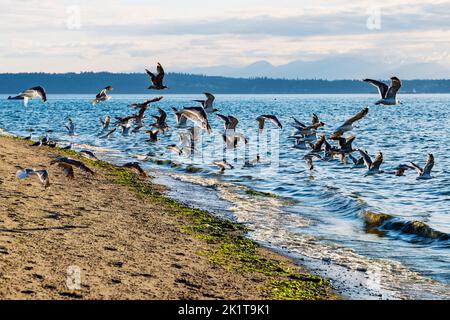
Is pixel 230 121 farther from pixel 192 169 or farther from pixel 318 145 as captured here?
pixel 192 169

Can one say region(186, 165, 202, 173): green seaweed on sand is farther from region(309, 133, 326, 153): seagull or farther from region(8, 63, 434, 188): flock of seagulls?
region(309, 133, 326, 153): seagull

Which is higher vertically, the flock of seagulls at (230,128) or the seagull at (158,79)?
the seagull at (158,79)

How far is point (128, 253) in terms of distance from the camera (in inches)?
506

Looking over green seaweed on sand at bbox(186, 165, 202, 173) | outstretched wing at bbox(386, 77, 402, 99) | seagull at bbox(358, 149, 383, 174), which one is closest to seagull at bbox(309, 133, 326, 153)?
seagull at bbox(358, 149, 383, 174)

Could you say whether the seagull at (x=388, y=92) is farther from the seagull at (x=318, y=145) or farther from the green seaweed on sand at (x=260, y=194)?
the seagull at (x=318, y=145)

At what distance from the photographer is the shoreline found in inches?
421

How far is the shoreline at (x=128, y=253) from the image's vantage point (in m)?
10.7

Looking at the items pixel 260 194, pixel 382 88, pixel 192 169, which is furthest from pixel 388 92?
pixel 192 169

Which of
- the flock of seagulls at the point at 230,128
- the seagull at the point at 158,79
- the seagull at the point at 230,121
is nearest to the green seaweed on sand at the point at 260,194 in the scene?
the flock of seagulls at the point at 230,128

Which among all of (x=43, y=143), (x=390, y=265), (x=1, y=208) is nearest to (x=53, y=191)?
(x=1, y=208)

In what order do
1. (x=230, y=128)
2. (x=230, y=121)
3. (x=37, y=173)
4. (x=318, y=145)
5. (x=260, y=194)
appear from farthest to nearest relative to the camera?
1. (x=318, y=145)
2. (x=260, y=194)
3. (x=230, y=128)
4. (x=230, y=121)
5. (x=37, y=173)
